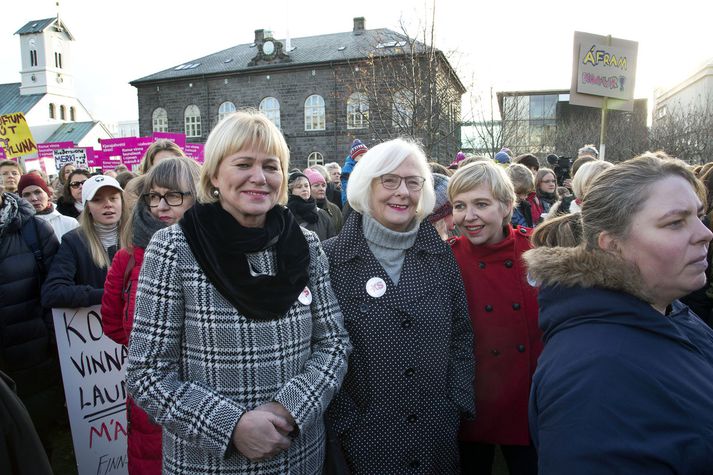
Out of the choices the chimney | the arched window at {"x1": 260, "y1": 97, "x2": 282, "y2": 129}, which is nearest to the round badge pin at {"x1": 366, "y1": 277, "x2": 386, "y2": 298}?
the arched window at {"x1": 260, "y1": 97, "x2": 282, "y2": 129}

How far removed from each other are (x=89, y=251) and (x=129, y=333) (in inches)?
53.8

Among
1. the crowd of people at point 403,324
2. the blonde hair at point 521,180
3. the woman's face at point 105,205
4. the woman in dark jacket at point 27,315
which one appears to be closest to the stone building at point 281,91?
the blonde hair at point 521,180

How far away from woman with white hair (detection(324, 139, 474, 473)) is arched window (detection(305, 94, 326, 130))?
32455 mm

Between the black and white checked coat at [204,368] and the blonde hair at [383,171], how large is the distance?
69cm

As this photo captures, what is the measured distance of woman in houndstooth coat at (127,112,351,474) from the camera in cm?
183

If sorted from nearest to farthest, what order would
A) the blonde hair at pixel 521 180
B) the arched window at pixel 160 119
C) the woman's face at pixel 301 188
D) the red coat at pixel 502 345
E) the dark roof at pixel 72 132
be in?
the red coat at pixel 502 345 < the blonde hair at pixel 521 180 < the woman's face at pixel 301 188 < the arched window at pixel 160 119 < the dark roof at pixel 72 132

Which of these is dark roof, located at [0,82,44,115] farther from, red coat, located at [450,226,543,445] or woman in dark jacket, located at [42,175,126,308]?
red coat, located at [450,226,543,445]

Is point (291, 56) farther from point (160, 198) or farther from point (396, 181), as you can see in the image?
point (396, 181)

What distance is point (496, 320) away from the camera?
8.63 ft

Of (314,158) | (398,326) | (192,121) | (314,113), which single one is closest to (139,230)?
(398,326)

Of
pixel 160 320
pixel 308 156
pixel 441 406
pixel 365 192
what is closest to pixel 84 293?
pixel 160 320

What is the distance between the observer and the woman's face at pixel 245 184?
6.57ft

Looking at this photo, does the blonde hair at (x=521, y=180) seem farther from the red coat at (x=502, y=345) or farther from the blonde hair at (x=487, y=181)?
the red coat at (x=502, y=345)

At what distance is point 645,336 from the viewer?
1454 mm
